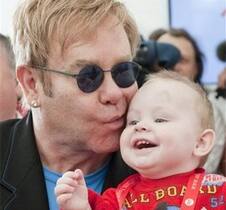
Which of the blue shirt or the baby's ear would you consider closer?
the baby's ear

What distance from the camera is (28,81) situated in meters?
1.76

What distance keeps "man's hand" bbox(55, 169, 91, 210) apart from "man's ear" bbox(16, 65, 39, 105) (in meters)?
0.41

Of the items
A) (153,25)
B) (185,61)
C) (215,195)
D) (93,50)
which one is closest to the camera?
(215,195)

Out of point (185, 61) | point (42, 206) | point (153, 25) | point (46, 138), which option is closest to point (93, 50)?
point (46, 138)

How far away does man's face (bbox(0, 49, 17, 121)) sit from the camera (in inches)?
85.4

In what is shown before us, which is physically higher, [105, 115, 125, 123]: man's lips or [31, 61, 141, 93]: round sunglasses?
[31, 61, 141, 93]: round sunglasses

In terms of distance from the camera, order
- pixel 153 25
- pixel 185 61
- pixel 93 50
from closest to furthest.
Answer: pixel 93 50
pixel 185 61
pixel 153 25

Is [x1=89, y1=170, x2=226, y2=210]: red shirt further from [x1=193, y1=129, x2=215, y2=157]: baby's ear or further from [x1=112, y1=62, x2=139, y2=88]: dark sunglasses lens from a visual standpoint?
[x1=112, y1=62, x2=139, y2=88]: dark sunglasses lens

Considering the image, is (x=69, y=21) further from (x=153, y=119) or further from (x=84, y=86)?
(x=153, y=119)

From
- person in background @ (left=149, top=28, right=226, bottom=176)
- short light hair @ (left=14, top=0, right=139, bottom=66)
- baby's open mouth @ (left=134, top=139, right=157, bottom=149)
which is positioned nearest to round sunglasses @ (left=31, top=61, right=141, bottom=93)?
short light hair @ (left=14, top=0, right=139, bottom=66)

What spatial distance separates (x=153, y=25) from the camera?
4.79 meters

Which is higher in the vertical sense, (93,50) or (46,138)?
(93,50)

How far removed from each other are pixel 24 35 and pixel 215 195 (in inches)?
31.6

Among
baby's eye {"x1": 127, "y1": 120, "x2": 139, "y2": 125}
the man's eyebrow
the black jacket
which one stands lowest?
the black jacket
